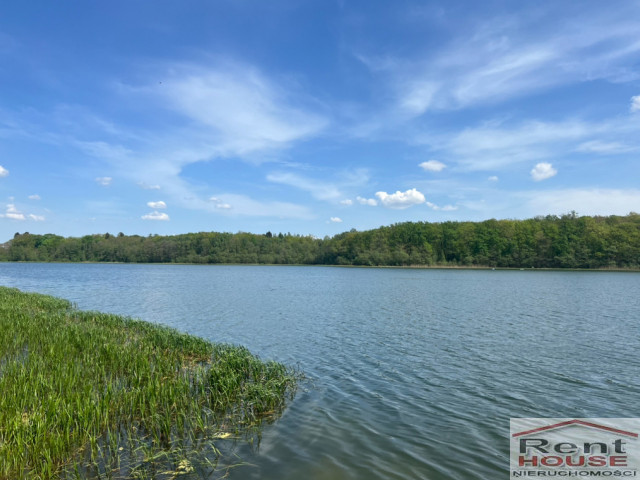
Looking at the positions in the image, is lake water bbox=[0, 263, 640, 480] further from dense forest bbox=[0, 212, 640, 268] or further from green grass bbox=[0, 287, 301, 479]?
dense forest bbox=[0, 212, 640, 268]

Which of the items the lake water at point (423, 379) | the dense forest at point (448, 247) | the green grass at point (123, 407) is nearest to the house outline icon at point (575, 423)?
the lake water at point (423, 379)

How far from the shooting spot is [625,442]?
8797mm

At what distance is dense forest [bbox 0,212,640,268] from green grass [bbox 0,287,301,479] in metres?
136

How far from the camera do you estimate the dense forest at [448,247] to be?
403 ft

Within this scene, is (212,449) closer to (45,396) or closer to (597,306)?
(45,396)

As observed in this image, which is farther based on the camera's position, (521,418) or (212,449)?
(521,418)

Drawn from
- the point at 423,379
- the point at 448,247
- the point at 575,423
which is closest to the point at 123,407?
the point at 423,379

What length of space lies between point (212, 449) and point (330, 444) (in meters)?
2.59

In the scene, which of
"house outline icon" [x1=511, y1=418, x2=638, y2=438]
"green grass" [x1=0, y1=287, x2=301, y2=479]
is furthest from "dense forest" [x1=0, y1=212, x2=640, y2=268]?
"green grass" [x1=0, y1=287, x2=301, y2=479]

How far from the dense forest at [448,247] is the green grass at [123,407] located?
136267 millimetres

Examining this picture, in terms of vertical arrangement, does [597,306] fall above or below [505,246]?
below

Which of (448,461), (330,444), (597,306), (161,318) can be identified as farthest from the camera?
(597,306)

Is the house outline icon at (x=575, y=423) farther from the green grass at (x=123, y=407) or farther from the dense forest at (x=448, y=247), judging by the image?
the dense forest at (x=448, y=247)

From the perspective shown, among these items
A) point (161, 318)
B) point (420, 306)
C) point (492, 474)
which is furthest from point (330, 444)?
point (420, 306)
